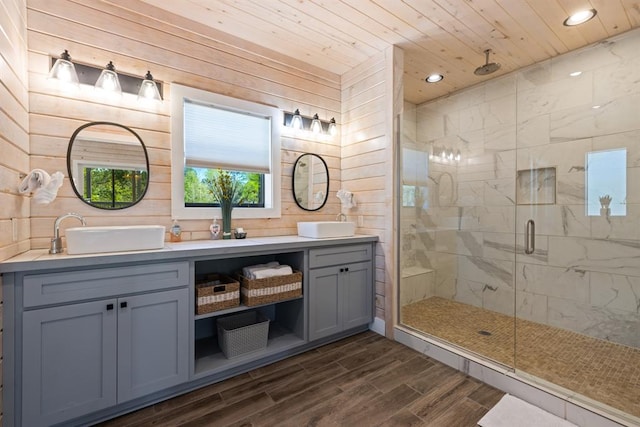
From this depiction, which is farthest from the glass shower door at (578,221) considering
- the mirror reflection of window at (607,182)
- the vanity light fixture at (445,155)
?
the vanity light fixture at (445,155)

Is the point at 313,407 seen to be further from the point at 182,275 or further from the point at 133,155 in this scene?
the point at 133,155

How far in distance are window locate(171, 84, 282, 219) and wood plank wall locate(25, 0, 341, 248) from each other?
7 centimetres

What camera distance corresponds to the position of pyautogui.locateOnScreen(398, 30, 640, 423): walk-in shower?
2289 millimetres

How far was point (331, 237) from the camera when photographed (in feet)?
8.50

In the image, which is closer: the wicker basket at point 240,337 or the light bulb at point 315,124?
the wicker basket at point 240,337

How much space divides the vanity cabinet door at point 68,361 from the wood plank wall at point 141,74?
0.66 meters

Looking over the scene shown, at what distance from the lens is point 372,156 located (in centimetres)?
287

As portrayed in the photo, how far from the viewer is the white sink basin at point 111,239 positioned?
62.1 inches

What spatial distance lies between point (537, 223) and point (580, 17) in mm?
1687

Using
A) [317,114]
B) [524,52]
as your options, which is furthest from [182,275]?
[524,52]

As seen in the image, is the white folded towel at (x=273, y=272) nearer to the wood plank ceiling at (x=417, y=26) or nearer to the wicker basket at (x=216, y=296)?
the wicker basket at (x=216, y=296)

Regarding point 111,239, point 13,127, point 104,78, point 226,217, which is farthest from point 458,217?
point 13,127

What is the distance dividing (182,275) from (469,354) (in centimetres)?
210

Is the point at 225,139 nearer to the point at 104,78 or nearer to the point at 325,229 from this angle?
the point at 104,78
